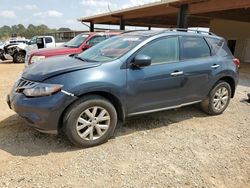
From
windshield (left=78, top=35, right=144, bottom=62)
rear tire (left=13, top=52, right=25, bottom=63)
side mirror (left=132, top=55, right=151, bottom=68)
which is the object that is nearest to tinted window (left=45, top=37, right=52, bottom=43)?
rear tire (left=13, top=52, right=25, bottom=63)

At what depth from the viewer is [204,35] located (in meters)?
5.16

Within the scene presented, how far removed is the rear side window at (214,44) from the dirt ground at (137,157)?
1.47 meters

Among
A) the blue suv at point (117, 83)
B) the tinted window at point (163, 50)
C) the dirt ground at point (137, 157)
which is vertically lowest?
the dirt ground at point (137, 157)

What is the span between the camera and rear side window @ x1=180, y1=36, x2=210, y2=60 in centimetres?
471

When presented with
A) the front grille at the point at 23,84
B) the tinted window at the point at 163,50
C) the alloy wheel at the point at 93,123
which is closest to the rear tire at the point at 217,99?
the tinted window at the point at 163,50

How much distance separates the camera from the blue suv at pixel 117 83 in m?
3.51

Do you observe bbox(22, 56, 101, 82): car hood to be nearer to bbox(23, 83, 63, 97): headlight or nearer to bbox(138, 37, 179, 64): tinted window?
bbox(23, 83, 63, 97): headlight

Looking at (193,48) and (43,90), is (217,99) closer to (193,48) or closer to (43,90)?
(193,48)

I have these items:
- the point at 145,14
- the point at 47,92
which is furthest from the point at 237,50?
the point at 47,92

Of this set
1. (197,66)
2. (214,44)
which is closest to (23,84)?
(197,66)

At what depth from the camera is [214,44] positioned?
17.2ft

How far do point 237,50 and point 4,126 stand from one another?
59.9 feet

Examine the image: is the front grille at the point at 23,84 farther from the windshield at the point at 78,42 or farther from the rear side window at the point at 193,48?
the windshield at the point at 78,42

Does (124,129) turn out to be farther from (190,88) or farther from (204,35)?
(204,35)
